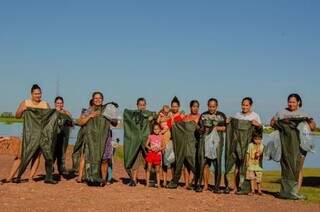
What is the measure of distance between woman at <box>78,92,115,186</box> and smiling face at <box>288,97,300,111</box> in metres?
4.02

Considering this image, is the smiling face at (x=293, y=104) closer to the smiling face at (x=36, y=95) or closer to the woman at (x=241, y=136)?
the woman at (x=241, y=136)

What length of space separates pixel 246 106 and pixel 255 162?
1.27 meters

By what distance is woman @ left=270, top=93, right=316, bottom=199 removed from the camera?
11398 millimetres

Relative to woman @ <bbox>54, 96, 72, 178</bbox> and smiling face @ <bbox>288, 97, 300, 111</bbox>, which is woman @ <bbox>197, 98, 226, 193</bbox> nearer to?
smiling face @ <bbox>288, 97, 300, 111</bbox>

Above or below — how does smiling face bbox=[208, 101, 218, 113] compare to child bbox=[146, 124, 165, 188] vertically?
above

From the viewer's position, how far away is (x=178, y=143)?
476 inches

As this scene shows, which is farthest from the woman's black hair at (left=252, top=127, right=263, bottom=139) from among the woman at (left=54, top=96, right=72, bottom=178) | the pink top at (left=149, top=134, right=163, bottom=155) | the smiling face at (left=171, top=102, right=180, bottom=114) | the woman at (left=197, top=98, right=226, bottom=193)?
the woman at (left=54, top=96, right=72, bottom=178)

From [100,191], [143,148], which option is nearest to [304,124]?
[143,148]

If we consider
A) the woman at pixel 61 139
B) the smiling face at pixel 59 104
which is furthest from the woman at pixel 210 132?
the smiling face at pixel 59 104

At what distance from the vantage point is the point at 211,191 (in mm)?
11859

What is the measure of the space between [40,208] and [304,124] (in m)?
6.02

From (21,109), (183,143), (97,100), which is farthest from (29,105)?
(183,143)

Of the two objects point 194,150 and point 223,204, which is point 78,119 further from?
point 223,204

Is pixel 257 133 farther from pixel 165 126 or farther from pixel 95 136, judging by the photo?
pixel 95 136
